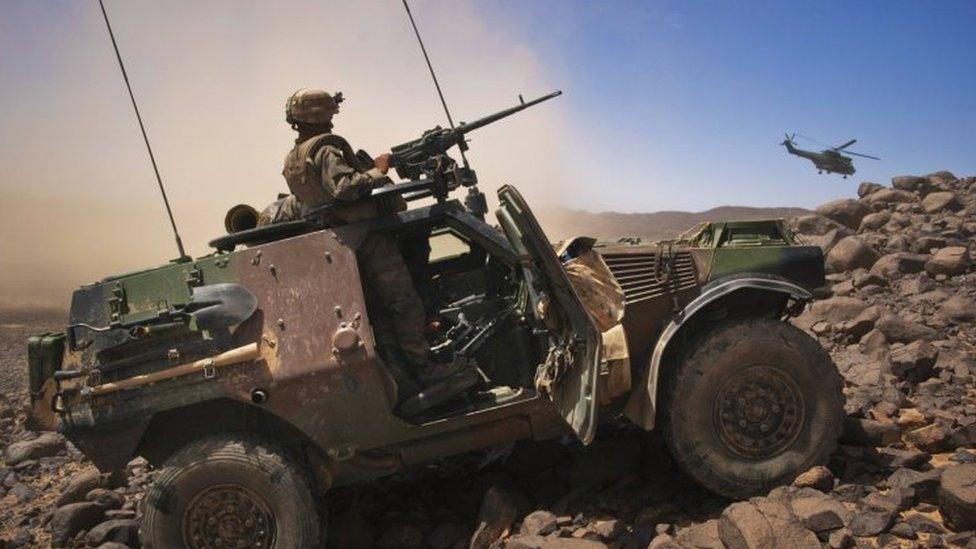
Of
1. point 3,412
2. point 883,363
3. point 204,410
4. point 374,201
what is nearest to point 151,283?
point 204,410

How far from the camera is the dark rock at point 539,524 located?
3506 mm

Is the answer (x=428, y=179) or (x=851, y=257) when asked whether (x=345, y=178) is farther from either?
(x=851, y=257)

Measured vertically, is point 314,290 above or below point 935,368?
above

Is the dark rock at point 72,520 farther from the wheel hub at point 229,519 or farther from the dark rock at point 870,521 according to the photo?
the dark rock at point 870,521

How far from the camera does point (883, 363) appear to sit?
519 centimetres

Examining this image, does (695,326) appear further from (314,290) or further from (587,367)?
(314,290)

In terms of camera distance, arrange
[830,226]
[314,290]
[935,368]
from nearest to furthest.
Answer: [314,290] → [935,368] → [830,226]

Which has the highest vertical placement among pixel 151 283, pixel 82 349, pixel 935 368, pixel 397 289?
pixel 151 283

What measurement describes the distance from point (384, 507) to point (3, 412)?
627 centimetres

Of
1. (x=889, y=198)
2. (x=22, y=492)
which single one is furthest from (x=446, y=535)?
(x=889, y=198)

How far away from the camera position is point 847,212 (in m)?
13.7

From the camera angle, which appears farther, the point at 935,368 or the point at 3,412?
the point at 3,412

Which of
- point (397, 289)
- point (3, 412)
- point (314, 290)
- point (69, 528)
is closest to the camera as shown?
point (314, 290)

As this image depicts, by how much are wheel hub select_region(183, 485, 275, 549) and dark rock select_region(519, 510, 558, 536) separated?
1.34m
